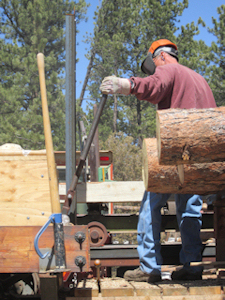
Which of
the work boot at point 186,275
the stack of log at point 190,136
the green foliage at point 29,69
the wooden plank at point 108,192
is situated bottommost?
the work boot at point 186,275

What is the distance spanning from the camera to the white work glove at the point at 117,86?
250cm

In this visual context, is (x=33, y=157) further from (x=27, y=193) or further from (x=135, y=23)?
(x=135, y=23)

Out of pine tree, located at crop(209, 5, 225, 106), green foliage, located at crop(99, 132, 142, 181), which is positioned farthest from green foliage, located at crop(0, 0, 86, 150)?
pine tree, located at crop(209, 5, 225, 106)

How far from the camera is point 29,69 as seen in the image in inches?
713

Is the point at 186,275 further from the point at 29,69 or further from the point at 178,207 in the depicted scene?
the point at 29,69

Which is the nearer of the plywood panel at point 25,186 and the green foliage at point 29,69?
the plywood panel at point 25,186

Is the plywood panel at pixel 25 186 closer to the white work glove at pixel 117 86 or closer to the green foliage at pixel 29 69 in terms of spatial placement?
→ the white work glove at pixel 117 86

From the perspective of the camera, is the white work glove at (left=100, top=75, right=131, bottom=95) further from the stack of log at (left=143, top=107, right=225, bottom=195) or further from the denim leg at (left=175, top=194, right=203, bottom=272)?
the denim leg at (left=175, top=194, right=203, bottom=272)

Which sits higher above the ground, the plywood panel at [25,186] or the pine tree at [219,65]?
the pine tree at [219,65]

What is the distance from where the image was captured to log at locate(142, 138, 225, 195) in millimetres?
→ 2436

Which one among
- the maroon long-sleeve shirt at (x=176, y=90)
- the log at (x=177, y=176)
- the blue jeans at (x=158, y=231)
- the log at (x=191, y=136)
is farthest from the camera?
the blue jeans at (x=158, y=231)

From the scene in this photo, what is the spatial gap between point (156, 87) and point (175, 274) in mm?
1498

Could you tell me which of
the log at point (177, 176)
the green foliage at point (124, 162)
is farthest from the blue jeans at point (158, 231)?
the green foliage at point (124, 162)

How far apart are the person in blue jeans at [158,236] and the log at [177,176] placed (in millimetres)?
226
